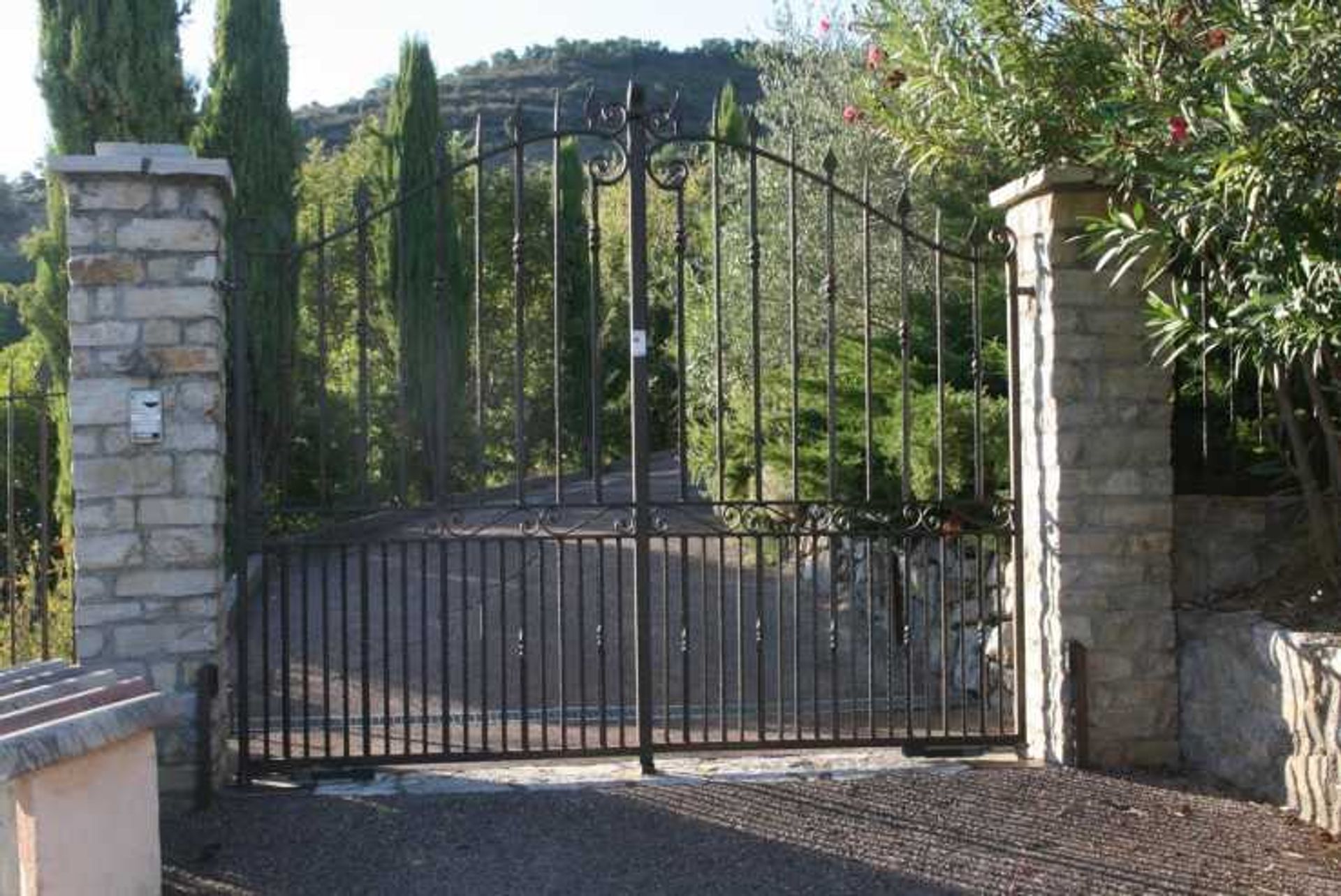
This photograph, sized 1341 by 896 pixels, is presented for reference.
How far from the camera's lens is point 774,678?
8.59 m

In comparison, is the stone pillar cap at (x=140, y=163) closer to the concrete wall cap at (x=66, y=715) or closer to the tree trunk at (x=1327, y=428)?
the concrete wall cap at (x=66, y=715)

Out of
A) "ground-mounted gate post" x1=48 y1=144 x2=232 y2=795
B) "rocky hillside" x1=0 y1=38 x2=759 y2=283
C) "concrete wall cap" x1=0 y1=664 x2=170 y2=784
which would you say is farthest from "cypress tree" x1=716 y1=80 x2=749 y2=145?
"rocky hillside" x1=0 y1=38 x2=759 y2=283

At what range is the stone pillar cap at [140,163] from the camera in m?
4.86

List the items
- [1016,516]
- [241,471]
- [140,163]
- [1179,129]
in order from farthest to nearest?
[1016,516] → [241,471] → [140,163] → [1179,129]

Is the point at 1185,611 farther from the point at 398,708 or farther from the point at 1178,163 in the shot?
the point at 398,708

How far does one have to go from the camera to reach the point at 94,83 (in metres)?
7.99

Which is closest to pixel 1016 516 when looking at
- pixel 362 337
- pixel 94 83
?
pixel 362 337

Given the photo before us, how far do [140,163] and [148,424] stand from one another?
984 mm

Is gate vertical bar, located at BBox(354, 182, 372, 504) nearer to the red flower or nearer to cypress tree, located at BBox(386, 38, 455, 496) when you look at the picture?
the red flower

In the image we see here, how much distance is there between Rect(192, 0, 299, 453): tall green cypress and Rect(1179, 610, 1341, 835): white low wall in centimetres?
799

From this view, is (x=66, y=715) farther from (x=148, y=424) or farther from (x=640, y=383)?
Result: (x=640, y=383)

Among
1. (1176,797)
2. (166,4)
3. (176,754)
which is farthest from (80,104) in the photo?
(1176,797)

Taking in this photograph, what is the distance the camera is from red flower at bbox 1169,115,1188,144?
4723 millimetres

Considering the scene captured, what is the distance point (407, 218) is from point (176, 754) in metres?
9.13
